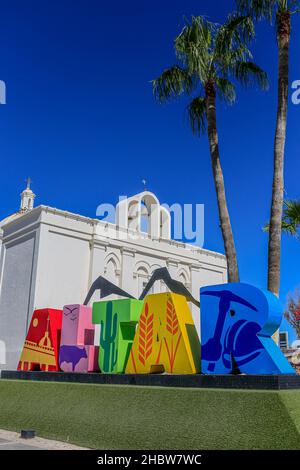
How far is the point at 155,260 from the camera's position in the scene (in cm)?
2655

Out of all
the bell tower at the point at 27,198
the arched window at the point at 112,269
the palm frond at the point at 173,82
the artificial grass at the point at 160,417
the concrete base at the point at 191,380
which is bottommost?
the artificial grass at the point at 160,417

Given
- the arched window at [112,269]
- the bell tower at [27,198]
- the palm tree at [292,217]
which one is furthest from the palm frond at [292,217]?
the bell tower at [27,198]

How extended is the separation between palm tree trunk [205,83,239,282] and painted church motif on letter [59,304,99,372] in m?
4.03

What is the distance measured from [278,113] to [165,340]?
672 cm

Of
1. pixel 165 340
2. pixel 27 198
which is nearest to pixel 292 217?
pixel 165 340

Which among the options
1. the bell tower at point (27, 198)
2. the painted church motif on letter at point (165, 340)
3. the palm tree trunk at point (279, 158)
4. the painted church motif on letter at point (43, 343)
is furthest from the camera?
the bell tower at point (27, 198)

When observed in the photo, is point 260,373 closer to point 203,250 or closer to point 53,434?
point 53,434

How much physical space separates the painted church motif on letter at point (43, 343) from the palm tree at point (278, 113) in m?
5.96

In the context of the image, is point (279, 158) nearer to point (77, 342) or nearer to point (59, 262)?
point (77, 342)

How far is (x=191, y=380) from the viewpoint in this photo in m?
8.98

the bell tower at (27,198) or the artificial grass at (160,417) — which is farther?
→ the bell tower at (27,198)

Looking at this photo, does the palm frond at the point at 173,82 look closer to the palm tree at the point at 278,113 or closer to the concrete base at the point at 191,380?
the palm tree at the point at 278,113

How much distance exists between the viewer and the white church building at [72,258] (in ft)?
72.0
